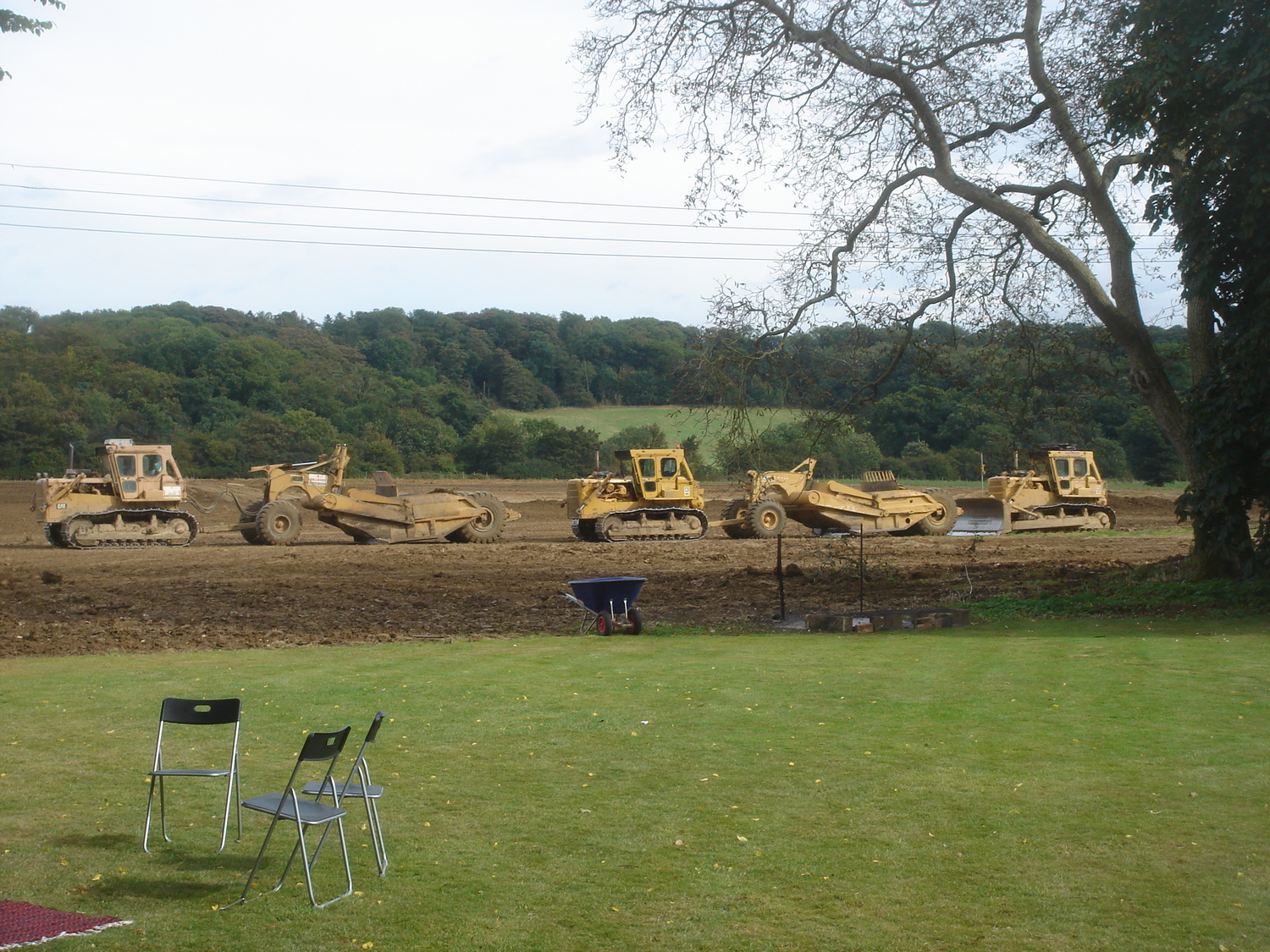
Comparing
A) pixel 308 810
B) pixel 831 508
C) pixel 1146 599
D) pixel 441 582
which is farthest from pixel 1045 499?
pixel 308 810

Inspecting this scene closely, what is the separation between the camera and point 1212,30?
14.4 m

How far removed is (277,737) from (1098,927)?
229 inches

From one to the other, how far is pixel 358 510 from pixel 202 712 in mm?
24653

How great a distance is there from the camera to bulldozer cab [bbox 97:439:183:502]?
29.5m

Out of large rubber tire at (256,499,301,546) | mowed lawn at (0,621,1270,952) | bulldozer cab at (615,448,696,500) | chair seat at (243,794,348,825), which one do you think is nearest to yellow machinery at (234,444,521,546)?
large rubber tire at (256,499,301,546)

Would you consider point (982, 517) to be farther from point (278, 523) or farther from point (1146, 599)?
point (278, 523)

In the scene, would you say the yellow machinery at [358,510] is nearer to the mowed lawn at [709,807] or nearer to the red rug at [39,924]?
the mowed lawn at [709,807]

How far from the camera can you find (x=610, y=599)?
14484mm

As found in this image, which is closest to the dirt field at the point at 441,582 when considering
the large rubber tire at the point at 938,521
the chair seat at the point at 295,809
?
the large rubber tire at the point at 938,521

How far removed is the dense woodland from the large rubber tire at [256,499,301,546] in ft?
36.1

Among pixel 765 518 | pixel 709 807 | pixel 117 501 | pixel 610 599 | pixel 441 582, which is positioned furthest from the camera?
pixel 765 518

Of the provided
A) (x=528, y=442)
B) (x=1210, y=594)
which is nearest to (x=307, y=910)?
(x=1210, y=594)

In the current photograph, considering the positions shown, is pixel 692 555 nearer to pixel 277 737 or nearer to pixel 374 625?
pixel 374 625

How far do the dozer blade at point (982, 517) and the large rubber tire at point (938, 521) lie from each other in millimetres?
338
